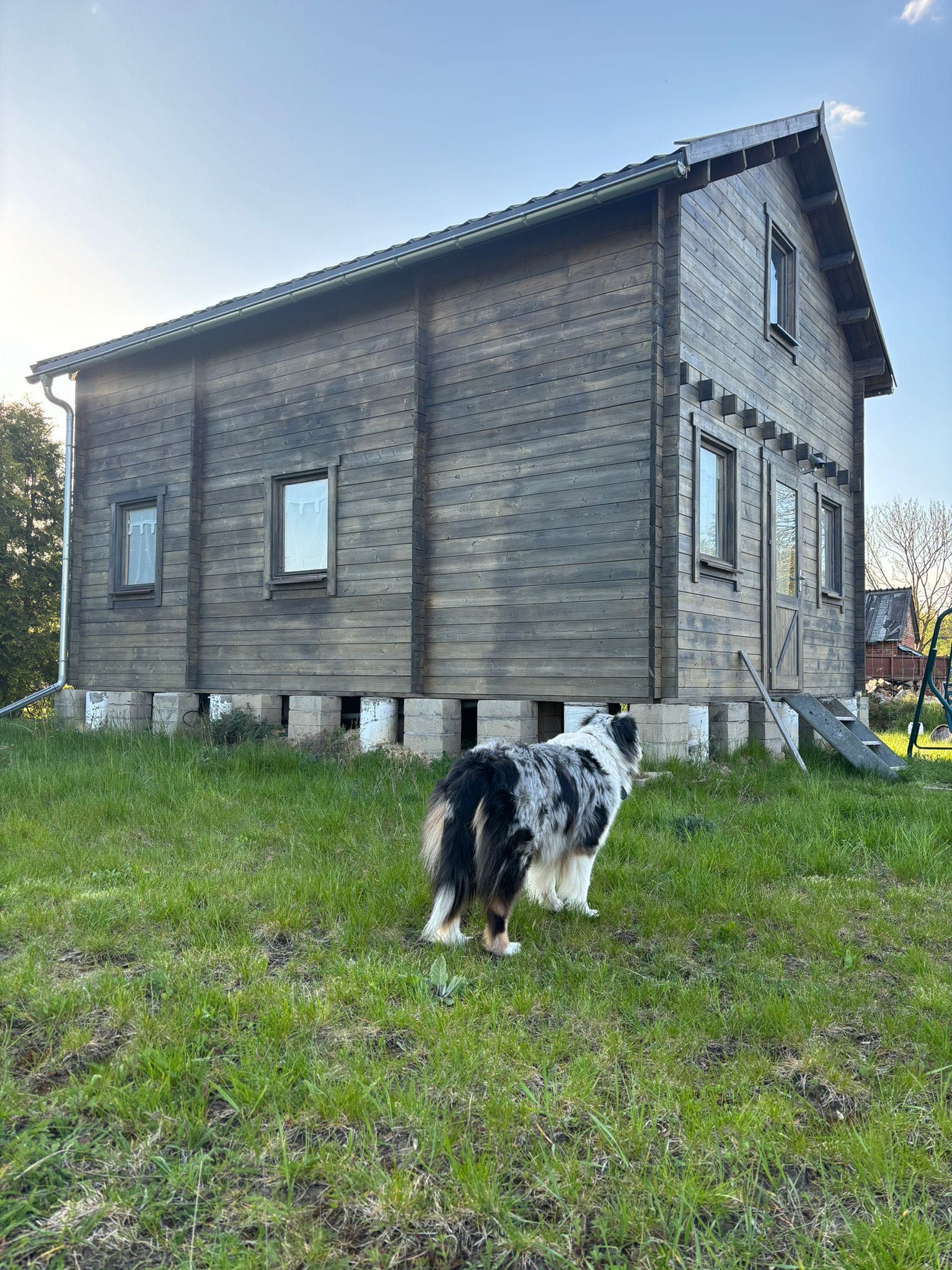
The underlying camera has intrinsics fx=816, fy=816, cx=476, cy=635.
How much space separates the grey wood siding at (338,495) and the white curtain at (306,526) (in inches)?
10.5

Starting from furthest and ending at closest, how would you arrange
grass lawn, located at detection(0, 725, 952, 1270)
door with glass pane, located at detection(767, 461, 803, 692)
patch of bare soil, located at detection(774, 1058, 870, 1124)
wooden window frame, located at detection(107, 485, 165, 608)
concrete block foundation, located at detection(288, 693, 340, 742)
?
wooden window frame, located at detection(107, 485, 165, 608) → door with glass pane, located at detection(767, 461, 803, 692) → concrete block foundation, located at detection(288, 693, 340, 742) → patch of bare soil, located at detection(774, 1058, 870, 1124) → grass lawn, located at detection(0, 725, 952, 1270)

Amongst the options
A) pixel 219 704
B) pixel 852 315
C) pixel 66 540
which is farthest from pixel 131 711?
pixel 852 315

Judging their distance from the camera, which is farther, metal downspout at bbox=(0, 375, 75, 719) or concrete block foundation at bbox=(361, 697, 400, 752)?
metal downspout at bbox=(0, 375, 75, 719)

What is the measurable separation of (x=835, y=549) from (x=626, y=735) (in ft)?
29.7

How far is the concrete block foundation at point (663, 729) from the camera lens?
7.14 meters

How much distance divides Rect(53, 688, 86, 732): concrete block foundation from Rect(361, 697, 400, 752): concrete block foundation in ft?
17.1

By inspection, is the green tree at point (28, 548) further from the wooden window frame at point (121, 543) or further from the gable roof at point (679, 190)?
the wooden window frame at point (121, 543)

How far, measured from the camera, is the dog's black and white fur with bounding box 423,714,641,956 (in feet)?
10.9

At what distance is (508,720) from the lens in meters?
7.93

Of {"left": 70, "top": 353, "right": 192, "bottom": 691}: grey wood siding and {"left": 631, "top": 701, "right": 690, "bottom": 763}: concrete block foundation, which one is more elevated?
{"left": 70, "top": 353, "right": 192, "bottom": 691}: grey wood siding

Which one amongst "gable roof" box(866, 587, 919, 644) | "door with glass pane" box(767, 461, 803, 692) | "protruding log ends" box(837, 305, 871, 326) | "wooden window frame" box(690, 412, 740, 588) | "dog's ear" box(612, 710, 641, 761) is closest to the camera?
"dog's ear" box(612, 710, 641, 761)

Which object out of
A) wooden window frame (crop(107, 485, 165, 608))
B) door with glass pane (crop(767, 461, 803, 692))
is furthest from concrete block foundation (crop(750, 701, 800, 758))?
wooden window frame (crop(107, 485, 165, 608))

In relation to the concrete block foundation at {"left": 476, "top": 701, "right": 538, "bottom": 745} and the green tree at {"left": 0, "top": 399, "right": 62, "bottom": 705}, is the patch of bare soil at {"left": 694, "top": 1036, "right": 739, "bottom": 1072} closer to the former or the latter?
the concrete block foundation at {"left": 476, "top": 701, "right": 538, "bottom": 745}

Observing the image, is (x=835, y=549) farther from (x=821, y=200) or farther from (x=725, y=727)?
(x=725, y=727)
